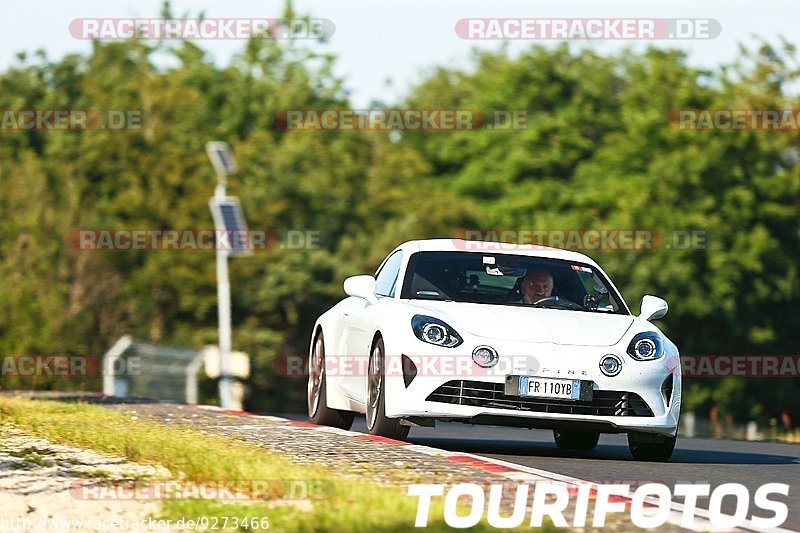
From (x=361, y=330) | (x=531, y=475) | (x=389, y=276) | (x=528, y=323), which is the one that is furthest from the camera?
(x=389, y=276)

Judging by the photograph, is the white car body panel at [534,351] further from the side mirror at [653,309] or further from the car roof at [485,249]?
the car roof at [485,249]

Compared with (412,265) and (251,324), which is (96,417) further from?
(251,324)

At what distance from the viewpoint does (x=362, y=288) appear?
Answer: 13984mm

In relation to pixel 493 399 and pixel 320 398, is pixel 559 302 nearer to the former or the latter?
pixel 493 399

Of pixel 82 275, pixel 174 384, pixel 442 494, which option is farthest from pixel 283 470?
pixel 82 275

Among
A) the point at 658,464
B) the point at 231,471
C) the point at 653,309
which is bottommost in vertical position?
the point at 658,464

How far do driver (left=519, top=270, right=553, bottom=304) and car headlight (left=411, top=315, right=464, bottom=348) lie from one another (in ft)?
4.27

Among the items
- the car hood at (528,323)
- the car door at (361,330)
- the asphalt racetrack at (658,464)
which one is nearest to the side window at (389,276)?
the car door at (361,330)

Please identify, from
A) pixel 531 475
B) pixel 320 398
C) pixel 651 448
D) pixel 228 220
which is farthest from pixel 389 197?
pixel 531 475

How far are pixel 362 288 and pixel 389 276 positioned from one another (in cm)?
46

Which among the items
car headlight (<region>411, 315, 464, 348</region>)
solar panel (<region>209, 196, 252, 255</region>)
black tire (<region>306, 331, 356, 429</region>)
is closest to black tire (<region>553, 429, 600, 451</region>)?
black tire (<region>306, 331, 356, 429</region>)

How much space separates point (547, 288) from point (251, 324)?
50485 mm

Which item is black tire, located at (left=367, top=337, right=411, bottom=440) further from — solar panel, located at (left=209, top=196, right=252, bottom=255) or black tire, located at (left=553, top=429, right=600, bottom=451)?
solar panel, located at (left=209, top=196, right=252, bottom=255)

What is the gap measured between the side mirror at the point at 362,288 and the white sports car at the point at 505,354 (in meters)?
0.01
